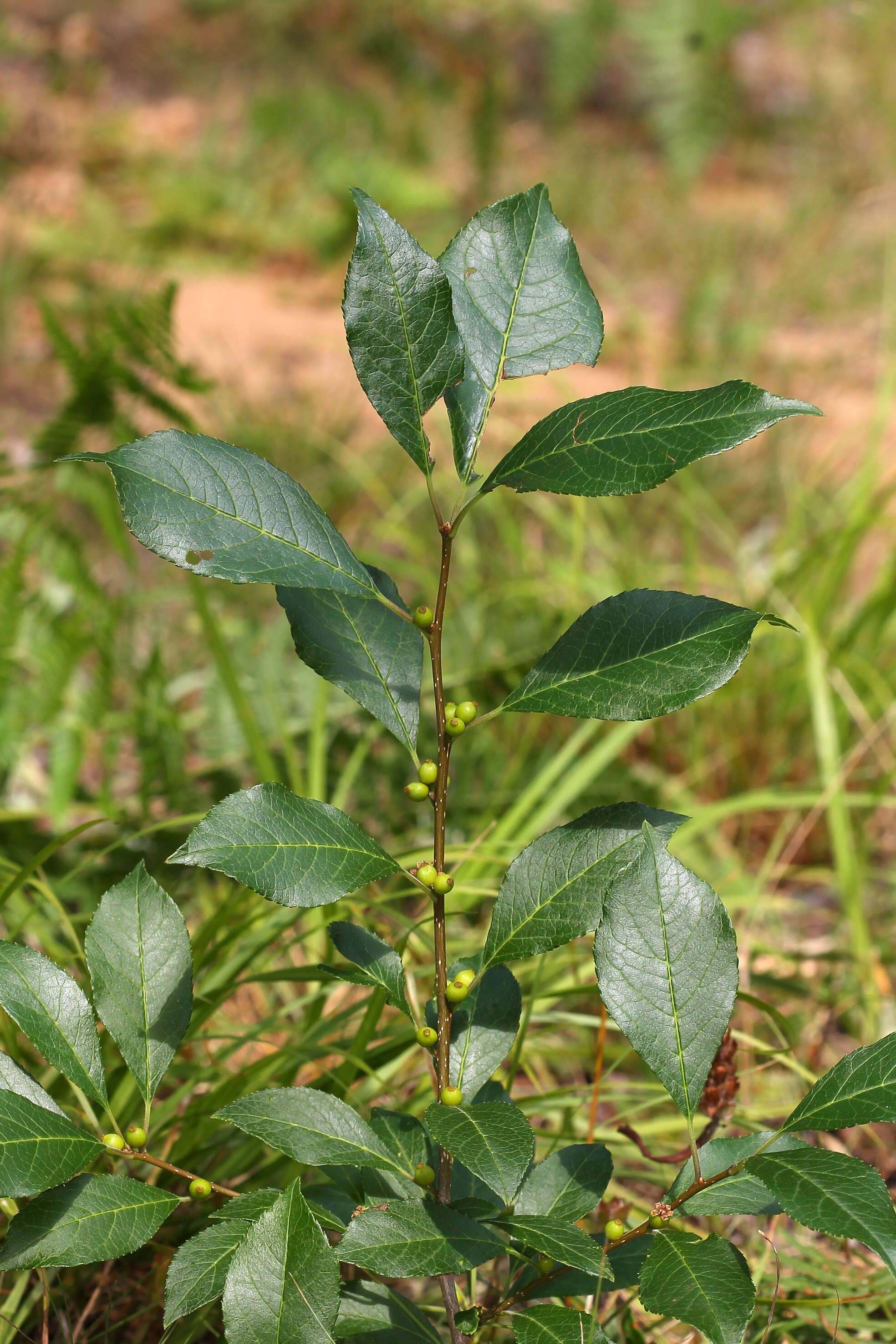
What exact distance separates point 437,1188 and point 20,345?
409cm

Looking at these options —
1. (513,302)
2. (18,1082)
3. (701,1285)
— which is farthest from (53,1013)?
(513,302)

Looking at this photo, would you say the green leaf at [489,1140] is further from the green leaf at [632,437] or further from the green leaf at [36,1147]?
the green leaf at [632,437]

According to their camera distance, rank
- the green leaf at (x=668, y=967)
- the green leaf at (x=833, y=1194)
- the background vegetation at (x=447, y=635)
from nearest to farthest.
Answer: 1. the green leaf at (x=833, y=1194)
2. the green leaf at (x=668, y=967)
3. the background vegetation at (x=447, y=635)

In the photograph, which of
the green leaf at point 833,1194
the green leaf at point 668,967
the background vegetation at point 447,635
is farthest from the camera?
the background vegetation at point 447,635

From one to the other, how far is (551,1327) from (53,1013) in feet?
1.15

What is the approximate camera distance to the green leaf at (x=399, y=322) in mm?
603

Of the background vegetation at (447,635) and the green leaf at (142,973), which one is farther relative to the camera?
the background vegetation at (447,635)

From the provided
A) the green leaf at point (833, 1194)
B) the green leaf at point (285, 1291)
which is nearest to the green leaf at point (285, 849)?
the green leaf at point (285, 1291)

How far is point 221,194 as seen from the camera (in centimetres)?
576

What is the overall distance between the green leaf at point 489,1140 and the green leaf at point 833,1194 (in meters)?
0.12

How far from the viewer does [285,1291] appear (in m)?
0.57

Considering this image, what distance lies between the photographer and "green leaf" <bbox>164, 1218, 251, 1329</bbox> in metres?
0.60

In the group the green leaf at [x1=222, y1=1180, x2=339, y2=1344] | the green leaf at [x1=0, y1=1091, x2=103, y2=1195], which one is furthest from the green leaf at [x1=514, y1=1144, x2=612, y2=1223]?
the green leaf at [x1=0, y1=1091, x2=103, y2=1195]

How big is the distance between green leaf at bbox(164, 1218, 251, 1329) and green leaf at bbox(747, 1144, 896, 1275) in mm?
292
